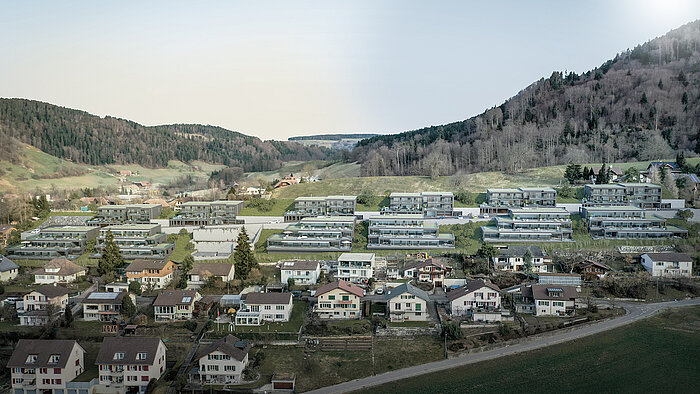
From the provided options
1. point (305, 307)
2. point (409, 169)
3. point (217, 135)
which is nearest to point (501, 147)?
point (409, 169)

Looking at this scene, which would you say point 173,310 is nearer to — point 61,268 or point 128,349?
point 128,349

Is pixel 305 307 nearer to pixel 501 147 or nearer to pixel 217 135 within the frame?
pixel 501 147

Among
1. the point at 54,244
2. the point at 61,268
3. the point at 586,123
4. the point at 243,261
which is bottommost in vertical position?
the point at 61,268

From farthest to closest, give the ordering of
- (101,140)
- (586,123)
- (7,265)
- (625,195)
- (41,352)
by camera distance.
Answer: (101,140) → (586,123) → (625,195) → (7,265) → (41,352)

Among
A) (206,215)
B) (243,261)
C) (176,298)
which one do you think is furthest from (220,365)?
(206,215)

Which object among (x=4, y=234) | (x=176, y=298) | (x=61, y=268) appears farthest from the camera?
(x=4, y=234)

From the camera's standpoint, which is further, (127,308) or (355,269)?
(355,269)

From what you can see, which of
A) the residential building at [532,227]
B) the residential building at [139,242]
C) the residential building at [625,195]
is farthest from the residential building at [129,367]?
the residential building at [625,195]

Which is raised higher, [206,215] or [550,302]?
[206,215]
